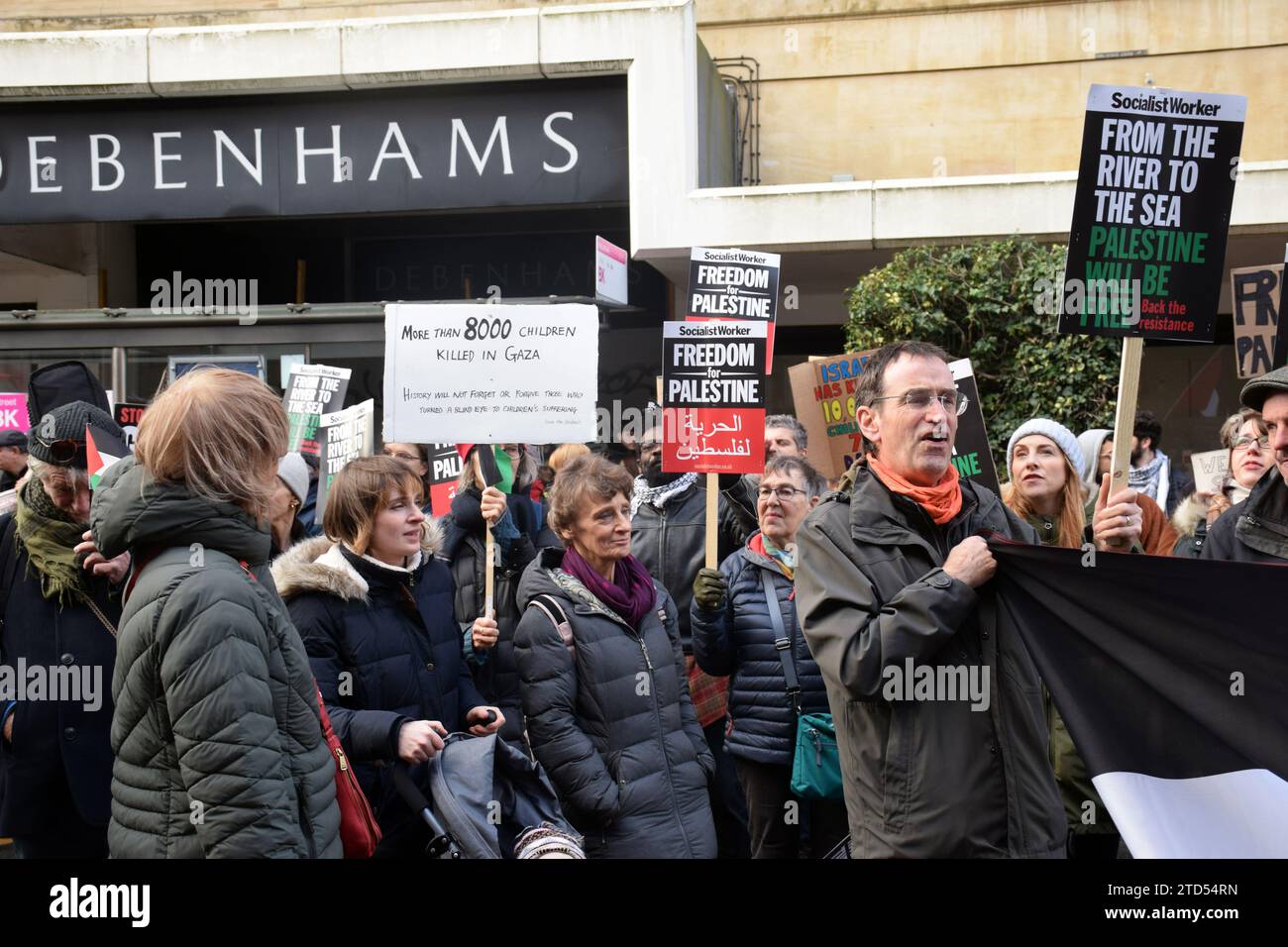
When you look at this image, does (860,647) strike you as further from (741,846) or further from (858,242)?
(858,242)

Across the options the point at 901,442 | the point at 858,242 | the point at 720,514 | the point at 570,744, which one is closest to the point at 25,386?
the point at 858,242

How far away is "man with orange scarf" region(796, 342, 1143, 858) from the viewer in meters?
3.23

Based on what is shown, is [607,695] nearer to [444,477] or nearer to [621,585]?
[621,585]

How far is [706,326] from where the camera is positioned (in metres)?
6.34

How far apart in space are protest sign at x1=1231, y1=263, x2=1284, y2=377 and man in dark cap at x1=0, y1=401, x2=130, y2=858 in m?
4.77

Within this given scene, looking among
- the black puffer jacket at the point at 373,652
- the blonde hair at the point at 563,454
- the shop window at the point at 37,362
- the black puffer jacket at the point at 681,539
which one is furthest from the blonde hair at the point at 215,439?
the shop window at the point at 37,362

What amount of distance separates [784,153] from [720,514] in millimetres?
9796

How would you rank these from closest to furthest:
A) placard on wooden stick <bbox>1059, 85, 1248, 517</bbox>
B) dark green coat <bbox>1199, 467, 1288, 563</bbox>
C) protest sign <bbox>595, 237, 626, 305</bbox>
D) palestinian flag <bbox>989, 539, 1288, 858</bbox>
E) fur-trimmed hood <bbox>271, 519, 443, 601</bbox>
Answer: palestinian flag <bbox>989, 539, 1288, 858</bbox> < placard on wooden stick <bbox>1059, 85, 1248, 517</bbox> < dark green coat <bbox>1199, 467, 1288, 563</bbox> < fur-trimmed hood <bbox>271, 519, 443, 601</bbox> < protest sign <bbox>595, 237, 626, 305</bbox>

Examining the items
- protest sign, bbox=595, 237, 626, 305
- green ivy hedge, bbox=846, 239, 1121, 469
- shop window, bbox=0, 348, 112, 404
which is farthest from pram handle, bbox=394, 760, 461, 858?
shop window, bbox=0, 348, 112, 404

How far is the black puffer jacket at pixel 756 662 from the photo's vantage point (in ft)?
16.5

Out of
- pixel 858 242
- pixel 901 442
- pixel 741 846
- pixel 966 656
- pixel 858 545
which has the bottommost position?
pixel 741 846

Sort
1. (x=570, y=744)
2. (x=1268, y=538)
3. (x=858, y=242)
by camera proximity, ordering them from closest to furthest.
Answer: (x=1268, y=538) < (x=570, y=744) < (x=858, y=242)

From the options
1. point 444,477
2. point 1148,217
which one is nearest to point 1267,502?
point 1148,217
